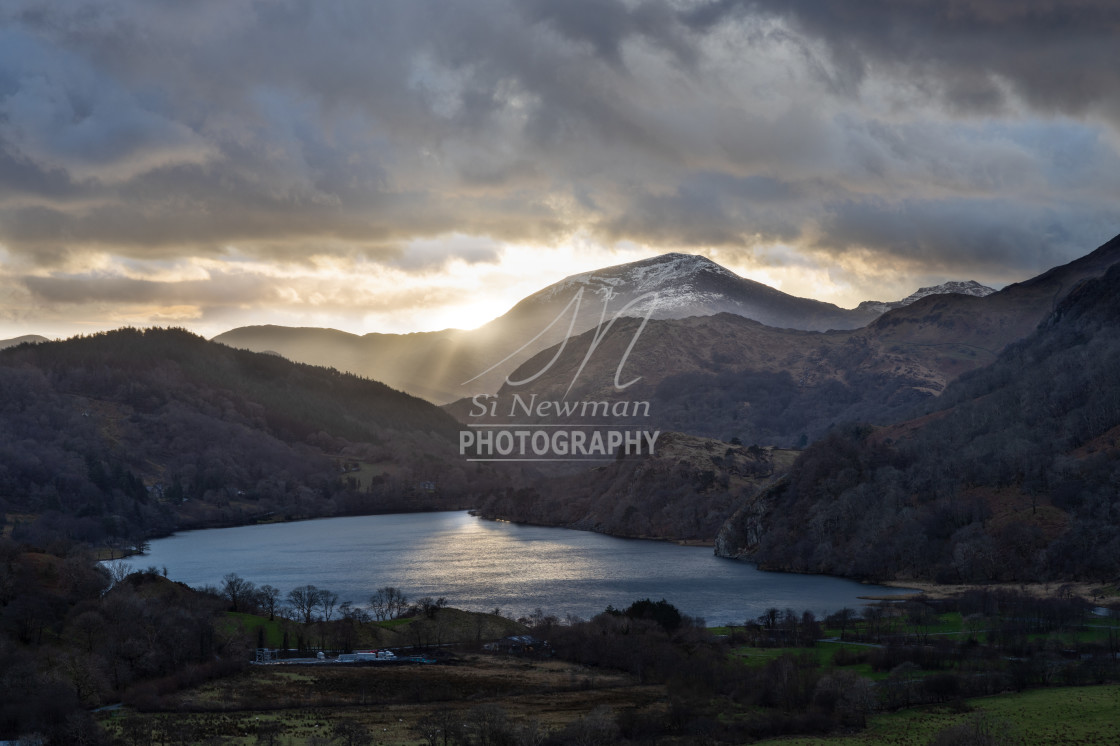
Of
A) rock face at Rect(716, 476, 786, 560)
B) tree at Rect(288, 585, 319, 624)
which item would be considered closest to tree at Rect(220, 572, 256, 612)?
tree at Rect(288, 585, 319, 624)

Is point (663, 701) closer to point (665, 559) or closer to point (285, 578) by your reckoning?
point (285, 578)

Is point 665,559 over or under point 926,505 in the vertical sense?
under

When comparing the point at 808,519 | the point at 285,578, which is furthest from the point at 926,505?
the point at 285,578

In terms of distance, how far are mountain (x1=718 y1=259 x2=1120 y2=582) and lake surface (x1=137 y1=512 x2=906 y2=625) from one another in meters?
8.06

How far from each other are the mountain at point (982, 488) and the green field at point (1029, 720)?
58.7 meters

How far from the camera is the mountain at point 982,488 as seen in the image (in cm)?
11650

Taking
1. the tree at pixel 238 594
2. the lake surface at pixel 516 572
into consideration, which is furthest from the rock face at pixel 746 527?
the tree at pixel 238 594

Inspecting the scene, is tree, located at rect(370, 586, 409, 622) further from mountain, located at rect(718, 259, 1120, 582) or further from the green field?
mountain, located at rect(718, 259, 1120, 582)

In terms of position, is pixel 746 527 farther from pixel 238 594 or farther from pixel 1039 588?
pixel 238 594

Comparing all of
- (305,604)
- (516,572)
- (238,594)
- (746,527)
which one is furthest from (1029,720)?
(746,527)

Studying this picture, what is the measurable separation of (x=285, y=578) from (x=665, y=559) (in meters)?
60.7

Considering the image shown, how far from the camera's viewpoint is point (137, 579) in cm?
8650

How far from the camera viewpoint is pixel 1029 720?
4966 centimetres

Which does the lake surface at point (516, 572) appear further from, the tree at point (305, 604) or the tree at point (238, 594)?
the tree at point (238, 594)
